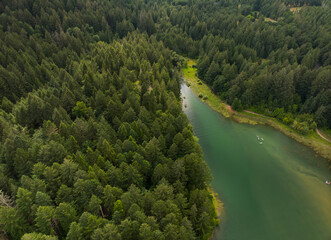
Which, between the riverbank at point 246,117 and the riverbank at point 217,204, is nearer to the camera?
the riverbank at point 217,204

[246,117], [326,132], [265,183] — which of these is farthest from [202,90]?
[265,183]

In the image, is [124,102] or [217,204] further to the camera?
[124,102]

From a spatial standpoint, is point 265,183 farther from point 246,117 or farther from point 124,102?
point 124,102

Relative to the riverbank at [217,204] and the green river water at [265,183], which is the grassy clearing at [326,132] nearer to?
the green river water at [265,183]

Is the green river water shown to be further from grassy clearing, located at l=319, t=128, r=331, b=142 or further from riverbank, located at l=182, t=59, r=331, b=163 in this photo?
grassy clearing, located at l=319, t=128, r=331, b=142

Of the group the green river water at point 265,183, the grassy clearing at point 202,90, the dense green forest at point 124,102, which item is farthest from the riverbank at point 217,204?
the grassy clearing at point 202,90
